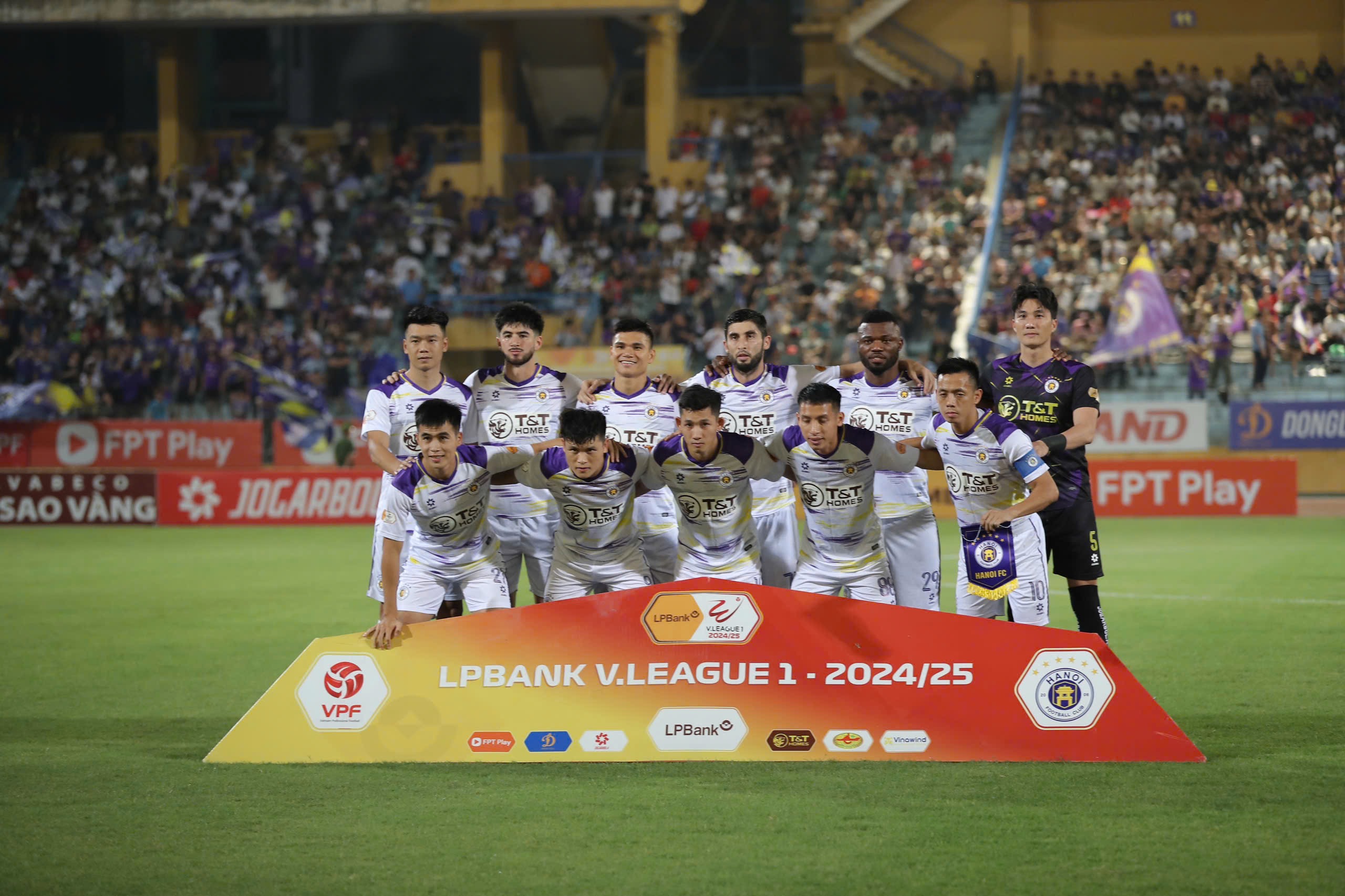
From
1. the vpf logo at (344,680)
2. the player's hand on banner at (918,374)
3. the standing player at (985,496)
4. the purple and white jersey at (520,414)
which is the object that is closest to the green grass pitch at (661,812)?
the vpf logo at (344,680)

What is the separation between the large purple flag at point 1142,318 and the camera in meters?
21.5

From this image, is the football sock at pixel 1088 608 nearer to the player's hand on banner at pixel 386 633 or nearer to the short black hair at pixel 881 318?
the short black hair at pixel 881 318

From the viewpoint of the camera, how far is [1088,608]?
776 cm

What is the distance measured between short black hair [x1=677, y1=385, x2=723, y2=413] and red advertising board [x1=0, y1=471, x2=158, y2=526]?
15.8 meters

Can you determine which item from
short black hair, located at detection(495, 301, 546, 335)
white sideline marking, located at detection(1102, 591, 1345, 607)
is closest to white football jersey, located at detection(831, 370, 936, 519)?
short black hair, located at detection(495, 301, 546, 335)

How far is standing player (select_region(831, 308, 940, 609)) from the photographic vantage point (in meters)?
7.93

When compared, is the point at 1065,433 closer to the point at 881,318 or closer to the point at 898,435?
the point at 898,435

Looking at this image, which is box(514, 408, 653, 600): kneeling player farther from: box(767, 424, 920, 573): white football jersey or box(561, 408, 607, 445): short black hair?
box(767, 424, 920, 573): white football jersey

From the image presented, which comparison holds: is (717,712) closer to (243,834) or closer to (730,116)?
(243,834)

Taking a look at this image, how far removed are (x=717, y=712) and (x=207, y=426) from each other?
64.4 feet

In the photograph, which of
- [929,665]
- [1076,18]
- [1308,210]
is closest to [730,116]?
[1076,18]

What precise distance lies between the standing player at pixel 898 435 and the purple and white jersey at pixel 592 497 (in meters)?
1.42

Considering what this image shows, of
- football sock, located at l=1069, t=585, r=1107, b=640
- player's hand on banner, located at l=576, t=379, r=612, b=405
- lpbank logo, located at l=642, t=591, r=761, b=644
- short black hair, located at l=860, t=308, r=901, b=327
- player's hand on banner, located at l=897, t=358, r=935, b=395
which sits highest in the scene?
short black hair, located at l=860, t=308, r=901, b=327

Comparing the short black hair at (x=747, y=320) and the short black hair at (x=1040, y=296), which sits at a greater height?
the short black hair at (x=1040, y=296)
